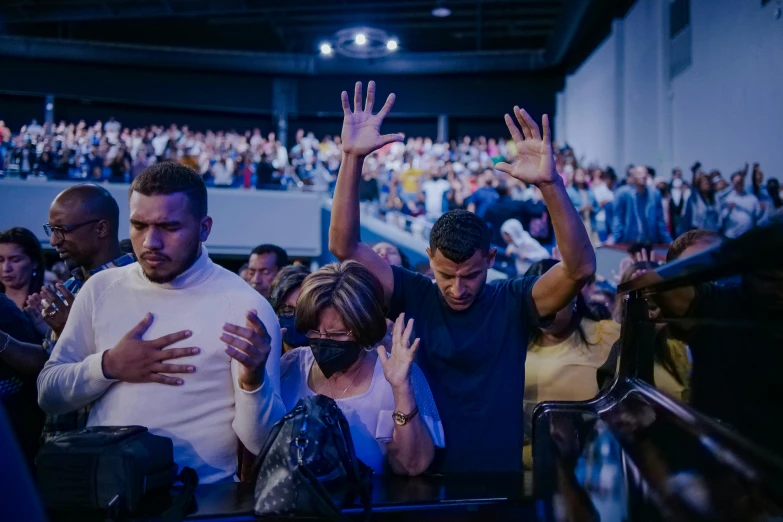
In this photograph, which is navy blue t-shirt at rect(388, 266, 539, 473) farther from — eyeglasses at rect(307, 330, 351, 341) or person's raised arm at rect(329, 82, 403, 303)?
eyeglasses at rect(307, 330, 351, 341)

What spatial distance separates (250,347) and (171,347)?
0.29 metres

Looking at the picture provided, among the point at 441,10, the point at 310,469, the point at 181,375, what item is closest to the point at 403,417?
the point at 310,469

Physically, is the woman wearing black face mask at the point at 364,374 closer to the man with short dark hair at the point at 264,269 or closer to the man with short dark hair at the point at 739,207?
the man with short dark hair at the point at 264,269

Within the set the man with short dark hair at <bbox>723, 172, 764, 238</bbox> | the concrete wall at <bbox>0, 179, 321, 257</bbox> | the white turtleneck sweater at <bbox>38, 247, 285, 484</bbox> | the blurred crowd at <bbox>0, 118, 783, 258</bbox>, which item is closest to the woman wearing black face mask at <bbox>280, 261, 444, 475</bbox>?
the white turtleneck sweater at <bbox>38, 247, 285, 484</bbox>

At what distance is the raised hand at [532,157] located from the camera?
1.95 m

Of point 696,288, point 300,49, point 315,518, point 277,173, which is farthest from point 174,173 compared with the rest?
point 300,49

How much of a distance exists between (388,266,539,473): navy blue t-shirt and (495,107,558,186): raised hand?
382 mm

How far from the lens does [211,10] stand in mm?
14758

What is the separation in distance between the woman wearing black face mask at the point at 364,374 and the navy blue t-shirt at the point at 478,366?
17cm

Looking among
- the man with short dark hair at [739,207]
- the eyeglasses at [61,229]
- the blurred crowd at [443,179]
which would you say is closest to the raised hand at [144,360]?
the eyeglasses at [61,229]

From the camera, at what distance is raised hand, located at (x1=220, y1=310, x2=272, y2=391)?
1441mm

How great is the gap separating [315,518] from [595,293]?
12.2 feet

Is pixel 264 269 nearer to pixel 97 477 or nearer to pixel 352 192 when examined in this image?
pixel 352 192

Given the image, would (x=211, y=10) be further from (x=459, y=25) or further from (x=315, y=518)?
(x=315, y=518)
